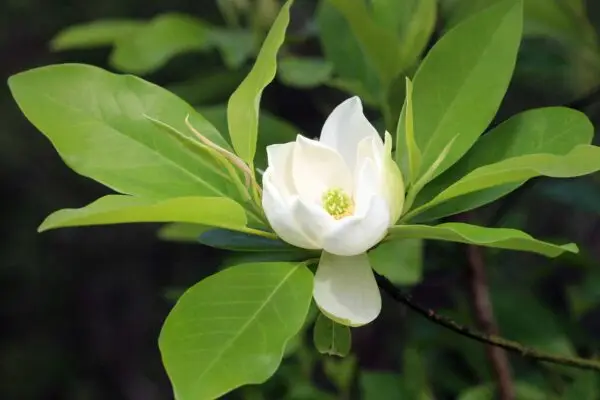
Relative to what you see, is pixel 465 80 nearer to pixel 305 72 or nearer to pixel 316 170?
pixel 316 170

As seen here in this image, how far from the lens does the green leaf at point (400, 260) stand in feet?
2.10

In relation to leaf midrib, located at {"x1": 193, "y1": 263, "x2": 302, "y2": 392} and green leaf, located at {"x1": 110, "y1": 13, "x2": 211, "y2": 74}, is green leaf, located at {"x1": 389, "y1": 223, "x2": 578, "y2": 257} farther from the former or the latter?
green leaf, located at {"x1": 110, "y1": 13, "x2": 211, "y2": 74}

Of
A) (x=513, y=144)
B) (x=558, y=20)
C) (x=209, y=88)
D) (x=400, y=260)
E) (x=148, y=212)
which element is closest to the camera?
(x=148, y=212)

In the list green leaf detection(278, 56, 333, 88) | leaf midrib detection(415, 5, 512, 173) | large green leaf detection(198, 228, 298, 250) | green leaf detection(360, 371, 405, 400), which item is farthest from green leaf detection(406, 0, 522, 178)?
green leaf detection(360, 371, 405, 400)

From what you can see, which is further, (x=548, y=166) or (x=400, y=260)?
(x=400, y=260)

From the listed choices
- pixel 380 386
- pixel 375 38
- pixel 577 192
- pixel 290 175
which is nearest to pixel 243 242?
pixel 290 175

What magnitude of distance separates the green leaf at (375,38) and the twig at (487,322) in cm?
24

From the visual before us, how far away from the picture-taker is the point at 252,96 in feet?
1.56

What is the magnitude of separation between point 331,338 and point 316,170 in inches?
3.9

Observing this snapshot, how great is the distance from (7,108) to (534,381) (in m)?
1.19

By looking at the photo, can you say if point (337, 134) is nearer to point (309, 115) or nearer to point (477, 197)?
point (477, 197)

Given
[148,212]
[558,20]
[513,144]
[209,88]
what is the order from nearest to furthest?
[148,212] < [513,144] < [558,20] < [209,88]

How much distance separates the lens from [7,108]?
5.43ft

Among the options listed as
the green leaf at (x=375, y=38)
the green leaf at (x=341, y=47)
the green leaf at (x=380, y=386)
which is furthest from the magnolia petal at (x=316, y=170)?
the green leaf at (x=380, y=386)
